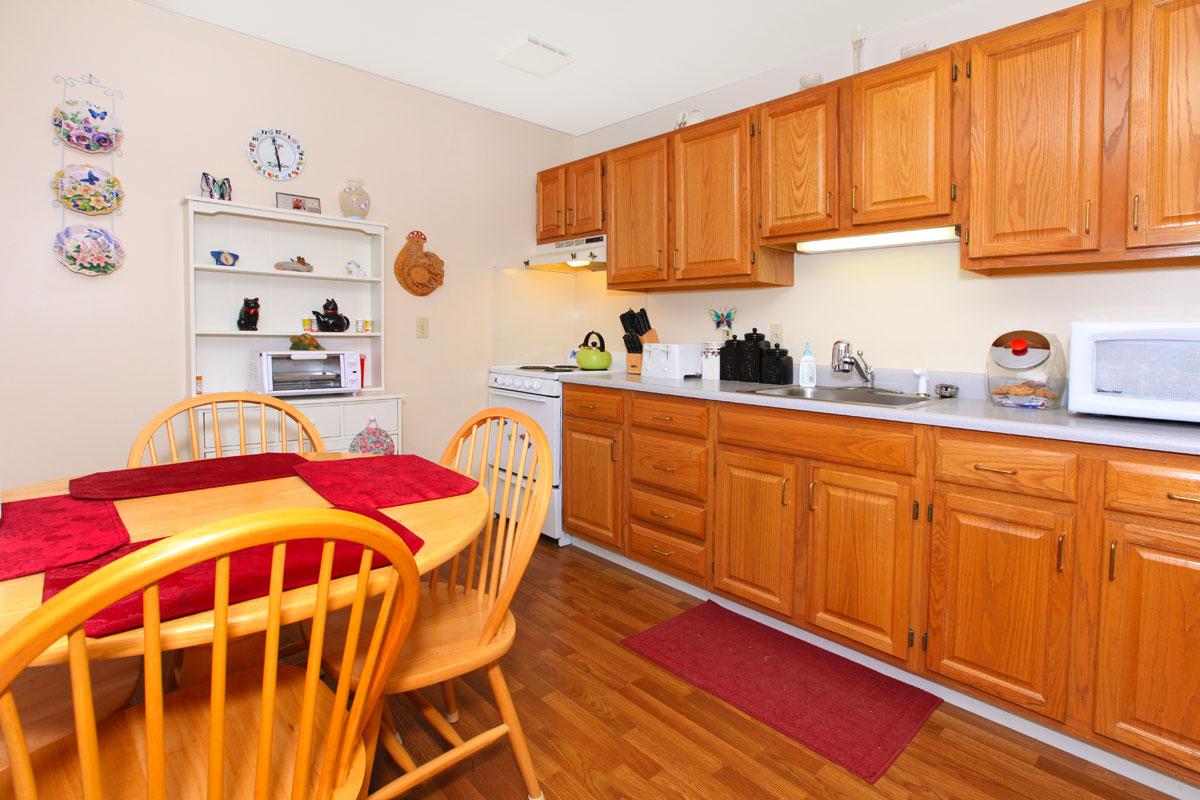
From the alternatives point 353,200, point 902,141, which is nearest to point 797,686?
point 902,141

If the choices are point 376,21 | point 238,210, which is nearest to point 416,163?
point 376,21

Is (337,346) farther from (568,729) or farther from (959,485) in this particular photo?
(959,485)

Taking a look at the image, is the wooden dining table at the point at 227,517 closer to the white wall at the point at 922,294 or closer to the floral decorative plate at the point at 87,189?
the floral decorative plate at the point at 87,189

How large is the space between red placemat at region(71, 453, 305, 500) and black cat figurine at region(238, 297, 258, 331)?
121 cm

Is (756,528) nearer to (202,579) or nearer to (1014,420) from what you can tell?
(1014,420)

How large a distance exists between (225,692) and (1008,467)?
78.3 inches

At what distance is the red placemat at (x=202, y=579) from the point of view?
0.86m

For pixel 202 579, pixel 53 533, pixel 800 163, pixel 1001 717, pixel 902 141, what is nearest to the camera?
pixel 202 579

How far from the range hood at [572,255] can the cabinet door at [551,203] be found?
8 centimetres

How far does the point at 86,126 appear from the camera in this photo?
2.44m

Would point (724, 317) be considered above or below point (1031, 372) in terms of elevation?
above

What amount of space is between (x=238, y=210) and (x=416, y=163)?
1044 millimetres

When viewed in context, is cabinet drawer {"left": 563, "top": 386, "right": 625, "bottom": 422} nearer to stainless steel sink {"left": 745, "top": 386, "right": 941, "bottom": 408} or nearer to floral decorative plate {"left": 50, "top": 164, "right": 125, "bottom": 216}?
stainless steel sink {"left": 745, "top": 386, "right": 941, "bottom": 408}

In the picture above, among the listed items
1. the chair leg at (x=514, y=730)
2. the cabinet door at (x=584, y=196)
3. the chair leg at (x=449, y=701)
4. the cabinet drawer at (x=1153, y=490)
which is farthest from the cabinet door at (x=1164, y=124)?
the chair leg at (x=449, y=701)
